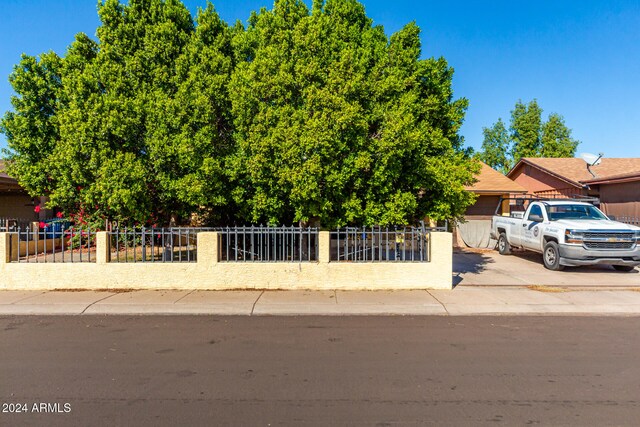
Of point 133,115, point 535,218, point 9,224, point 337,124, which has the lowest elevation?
point 9,224

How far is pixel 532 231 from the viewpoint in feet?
44.0

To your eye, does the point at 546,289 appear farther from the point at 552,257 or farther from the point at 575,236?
the point at 552,257

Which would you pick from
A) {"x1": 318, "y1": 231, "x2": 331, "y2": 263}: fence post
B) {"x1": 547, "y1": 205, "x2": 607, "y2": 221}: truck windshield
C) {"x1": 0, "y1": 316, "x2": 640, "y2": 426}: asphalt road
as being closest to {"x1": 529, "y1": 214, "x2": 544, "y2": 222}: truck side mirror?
{"x1": 547, "y1": 205, "x2": 607, "y2": 221}: truck windshield

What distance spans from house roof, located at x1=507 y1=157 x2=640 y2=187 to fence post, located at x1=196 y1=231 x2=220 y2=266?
56.9 ft

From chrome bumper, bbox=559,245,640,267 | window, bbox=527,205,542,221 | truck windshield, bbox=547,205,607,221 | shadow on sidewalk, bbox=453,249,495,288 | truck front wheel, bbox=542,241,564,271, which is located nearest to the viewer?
chrome bumper, bbox=559,245,640,267

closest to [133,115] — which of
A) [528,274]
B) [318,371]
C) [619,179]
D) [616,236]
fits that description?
[318,371]

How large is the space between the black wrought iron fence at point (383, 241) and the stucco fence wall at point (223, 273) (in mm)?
252

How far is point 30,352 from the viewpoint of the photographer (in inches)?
216

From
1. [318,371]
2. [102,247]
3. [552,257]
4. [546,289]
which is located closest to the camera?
[318,371]

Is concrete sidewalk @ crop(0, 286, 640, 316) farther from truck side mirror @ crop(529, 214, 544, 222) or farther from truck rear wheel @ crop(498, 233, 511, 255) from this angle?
truck rear wheel @ crop(498, 233, 511, 255)

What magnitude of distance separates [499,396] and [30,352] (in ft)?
18.9

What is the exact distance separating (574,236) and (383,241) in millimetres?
5599

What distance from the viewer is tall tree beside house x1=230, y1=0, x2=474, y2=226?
8.38 m

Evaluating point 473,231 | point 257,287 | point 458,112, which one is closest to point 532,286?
point 458,112
